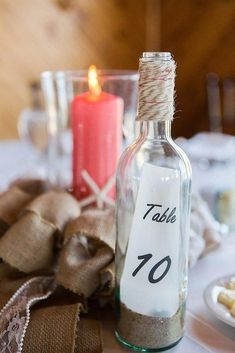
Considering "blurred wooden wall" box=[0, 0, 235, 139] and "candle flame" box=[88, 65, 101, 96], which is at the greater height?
"blurred wooden wall" box=[0, 0, 235, 139]

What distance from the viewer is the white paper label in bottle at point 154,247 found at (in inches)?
19.5

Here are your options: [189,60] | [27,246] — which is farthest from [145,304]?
[189,60]

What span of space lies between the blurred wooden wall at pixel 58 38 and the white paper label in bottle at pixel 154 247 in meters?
2.98

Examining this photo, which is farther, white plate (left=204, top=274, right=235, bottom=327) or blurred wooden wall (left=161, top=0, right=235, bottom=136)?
blurred wooden wall (left=161, top=0, right=235, bottom=136)

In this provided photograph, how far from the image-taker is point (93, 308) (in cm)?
58

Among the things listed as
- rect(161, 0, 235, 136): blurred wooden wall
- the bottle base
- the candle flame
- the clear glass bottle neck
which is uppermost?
rect(161, 0, 235, 136): blurred wooden wall

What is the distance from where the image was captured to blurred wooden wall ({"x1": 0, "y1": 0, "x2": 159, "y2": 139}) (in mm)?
3340

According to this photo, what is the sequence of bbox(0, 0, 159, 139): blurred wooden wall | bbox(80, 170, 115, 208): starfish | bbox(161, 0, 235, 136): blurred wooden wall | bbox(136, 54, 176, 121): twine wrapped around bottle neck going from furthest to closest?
1. bbox(161, 0, 235, 136): blurred wooden wall
2. bbox(0, 0, 159, 139): blurred wooden wall
3. bbox(80, 170, 115, 208): starfish
4. bbox(136, 54, 176, 121): twine wrapped around bottle neck

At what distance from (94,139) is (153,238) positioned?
0.25m

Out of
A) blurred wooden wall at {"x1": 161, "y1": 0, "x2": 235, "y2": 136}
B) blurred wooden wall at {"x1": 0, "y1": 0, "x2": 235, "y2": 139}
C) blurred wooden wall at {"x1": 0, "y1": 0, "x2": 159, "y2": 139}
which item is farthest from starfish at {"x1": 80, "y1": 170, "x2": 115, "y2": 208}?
blurred wooden wall at {"x1": 161, "y1": 0, "x2": 235, "y2": 136}

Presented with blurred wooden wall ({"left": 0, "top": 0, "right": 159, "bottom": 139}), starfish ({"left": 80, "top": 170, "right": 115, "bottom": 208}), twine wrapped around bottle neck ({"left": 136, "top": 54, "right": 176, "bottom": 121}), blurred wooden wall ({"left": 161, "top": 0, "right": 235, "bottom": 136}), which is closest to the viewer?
twine wrapped around bottle neck ({"left": 136, "top": 54, "right": 176, "bottom": 121})

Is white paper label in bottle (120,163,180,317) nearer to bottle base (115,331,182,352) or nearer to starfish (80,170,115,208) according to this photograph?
bottle base (115,331,182,352)

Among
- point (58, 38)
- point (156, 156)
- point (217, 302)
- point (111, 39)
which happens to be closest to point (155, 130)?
point (156, 156)

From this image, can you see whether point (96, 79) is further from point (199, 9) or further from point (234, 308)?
point (199, 9)
